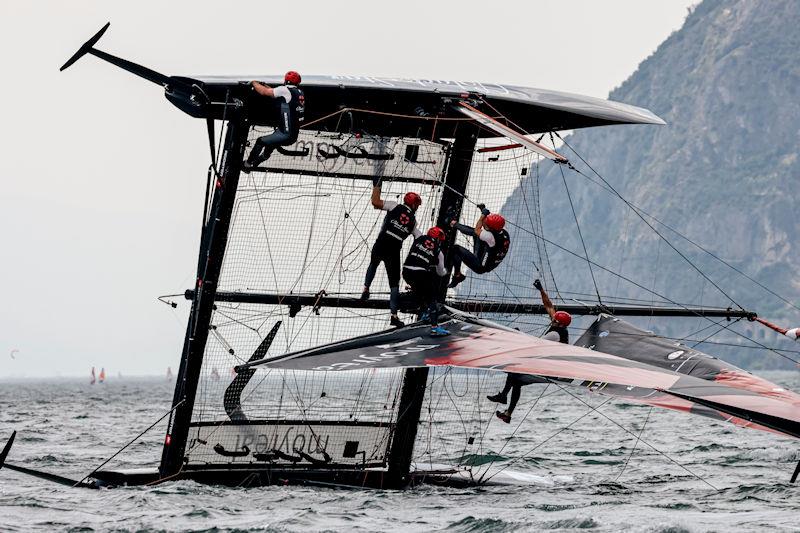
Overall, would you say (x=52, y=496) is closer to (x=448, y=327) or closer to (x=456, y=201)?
(x=448, y=327)

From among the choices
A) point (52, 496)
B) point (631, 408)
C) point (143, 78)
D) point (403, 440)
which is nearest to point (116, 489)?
point (52, 496)

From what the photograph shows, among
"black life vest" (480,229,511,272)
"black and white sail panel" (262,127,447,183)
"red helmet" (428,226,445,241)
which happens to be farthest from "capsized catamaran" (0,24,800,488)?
"red helmet" (428,226,445,241)

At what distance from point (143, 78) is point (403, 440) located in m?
5.23

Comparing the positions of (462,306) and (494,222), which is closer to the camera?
(494,222)

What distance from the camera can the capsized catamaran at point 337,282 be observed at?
42.2ft

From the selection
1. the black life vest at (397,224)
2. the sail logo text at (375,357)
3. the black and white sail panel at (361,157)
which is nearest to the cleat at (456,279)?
the black and white sail panel at (361,157)

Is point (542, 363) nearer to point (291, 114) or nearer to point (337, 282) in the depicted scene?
point (291, 114)

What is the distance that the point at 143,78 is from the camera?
12.4 metres

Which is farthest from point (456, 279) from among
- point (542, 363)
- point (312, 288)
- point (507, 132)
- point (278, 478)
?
point (542, 363)

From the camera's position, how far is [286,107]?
40.2 ft

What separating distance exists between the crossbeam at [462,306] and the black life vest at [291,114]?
2.08 m

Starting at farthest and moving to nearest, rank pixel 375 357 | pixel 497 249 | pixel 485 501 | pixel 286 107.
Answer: pixel 497 249 → pixel 485 501 → pixel 286 107 → pixel 375 357

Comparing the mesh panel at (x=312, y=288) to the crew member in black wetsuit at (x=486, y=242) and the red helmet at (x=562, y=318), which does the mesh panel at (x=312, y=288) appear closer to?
the crew member in black wetsuit at (x=486, y=242)

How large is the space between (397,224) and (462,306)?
1.74 meters
